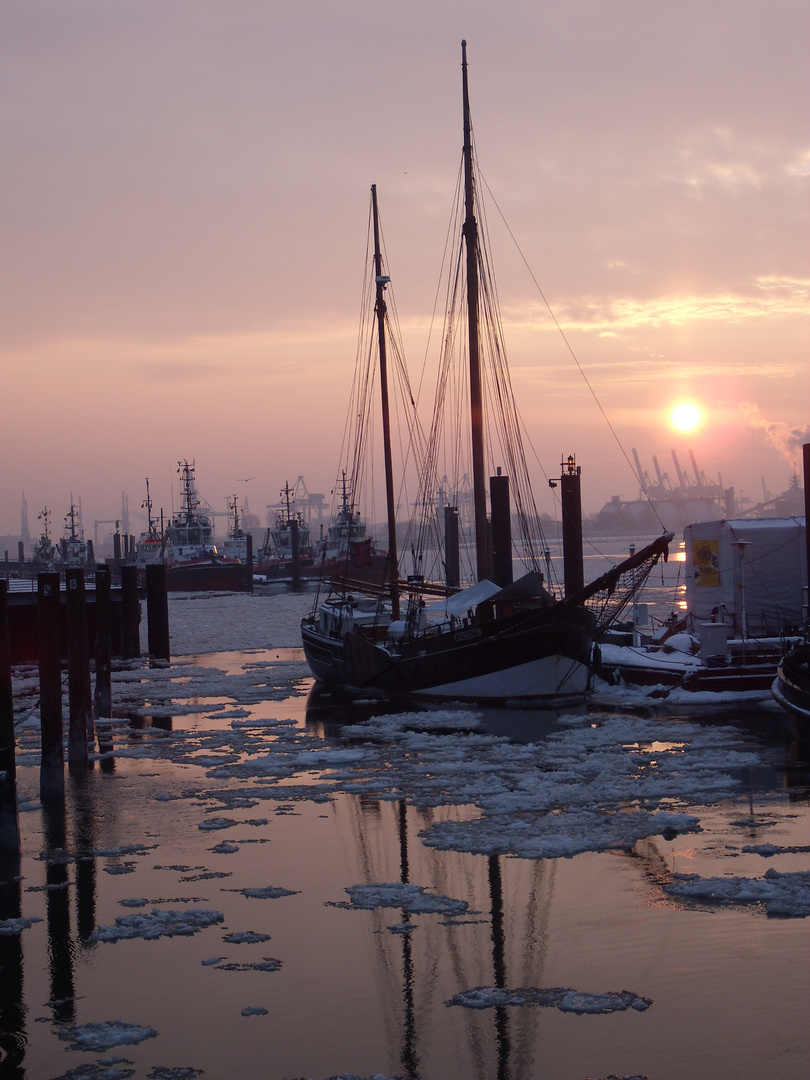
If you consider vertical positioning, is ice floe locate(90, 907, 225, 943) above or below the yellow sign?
below

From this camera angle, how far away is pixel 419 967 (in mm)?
9430

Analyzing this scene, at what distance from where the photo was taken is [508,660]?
25.4 m

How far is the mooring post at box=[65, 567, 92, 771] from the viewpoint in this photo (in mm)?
19172

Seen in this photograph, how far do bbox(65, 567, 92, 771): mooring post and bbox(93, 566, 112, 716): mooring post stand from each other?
3526mm

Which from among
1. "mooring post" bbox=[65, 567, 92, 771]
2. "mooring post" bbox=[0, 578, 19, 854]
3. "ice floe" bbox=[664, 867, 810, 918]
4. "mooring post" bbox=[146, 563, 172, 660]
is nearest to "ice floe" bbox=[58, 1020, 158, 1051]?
"mooring post" bbox=[0, 578, 19, 854]

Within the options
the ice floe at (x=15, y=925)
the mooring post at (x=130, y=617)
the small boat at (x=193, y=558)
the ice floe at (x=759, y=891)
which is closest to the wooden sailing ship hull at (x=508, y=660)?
the ice floe at (x=759, y=891)

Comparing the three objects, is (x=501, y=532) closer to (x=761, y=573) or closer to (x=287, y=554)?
(x=761, y=573)

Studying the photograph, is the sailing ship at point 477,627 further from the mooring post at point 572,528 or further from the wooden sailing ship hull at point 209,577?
the wooden sailing ship hull at point 209,577

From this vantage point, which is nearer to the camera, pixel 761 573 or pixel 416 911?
pixel 416 911

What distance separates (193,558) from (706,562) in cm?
9363

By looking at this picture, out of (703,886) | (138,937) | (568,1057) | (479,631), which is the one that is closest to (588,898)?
(703,886)

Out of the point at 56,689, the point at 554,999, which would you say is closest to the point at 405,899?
the point at 554,999

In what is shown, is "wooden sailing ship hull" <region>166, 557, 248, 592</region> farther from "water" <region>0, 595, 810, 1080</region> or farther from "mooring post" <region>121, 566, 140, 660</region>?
"water" <region>0, 595, 810, 1080</region>

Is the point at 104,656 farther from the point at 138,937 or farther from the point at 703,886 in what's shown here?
the point at 703,886
